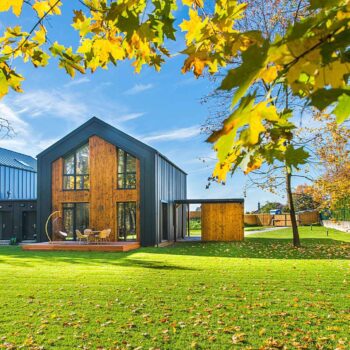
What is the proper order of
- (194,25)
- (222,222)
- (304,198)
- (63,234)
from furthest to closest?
(304,198), (222,222), (63,234), (194,25)

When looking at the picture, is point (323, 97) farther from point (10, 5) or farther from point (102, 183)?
point (102, 183)

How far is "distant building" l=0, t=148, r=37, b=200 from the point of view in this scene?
99.8ft

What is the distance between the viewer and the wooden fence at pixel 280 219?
135 ft

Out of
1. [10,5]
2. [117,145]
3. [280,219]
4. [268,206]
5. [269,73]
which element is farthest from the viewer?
[268,206]

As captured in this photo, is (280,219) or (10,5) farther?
(280,219)

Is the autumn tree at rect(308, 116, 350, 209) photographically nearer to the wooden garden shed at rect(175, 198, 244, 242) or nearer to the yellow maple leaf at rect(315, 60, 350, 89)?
the wooden garden shed at rect(175, 198, 244, 242)

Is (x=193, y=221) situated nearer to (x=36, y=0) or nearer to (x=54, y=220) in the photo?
(x=54, y=220)

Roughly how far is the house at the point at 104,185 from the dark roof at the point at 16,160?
35.3 feet

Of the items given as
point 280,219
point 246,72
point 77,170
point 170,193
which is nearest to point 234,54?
point 246,72

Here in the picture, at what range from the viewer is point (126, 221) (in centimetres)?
2041

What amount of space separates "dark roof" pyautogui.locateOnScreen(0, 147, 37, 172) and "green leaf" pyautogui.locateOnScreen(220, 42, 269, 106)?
3182cm

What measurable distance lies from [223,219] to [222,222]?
175 millimetres

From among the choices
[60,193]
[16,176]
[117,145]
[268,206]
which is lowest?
[268,206]

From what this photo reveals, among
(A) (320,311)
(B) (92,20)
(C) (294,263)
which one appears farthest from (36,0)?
(C) (294,263)
